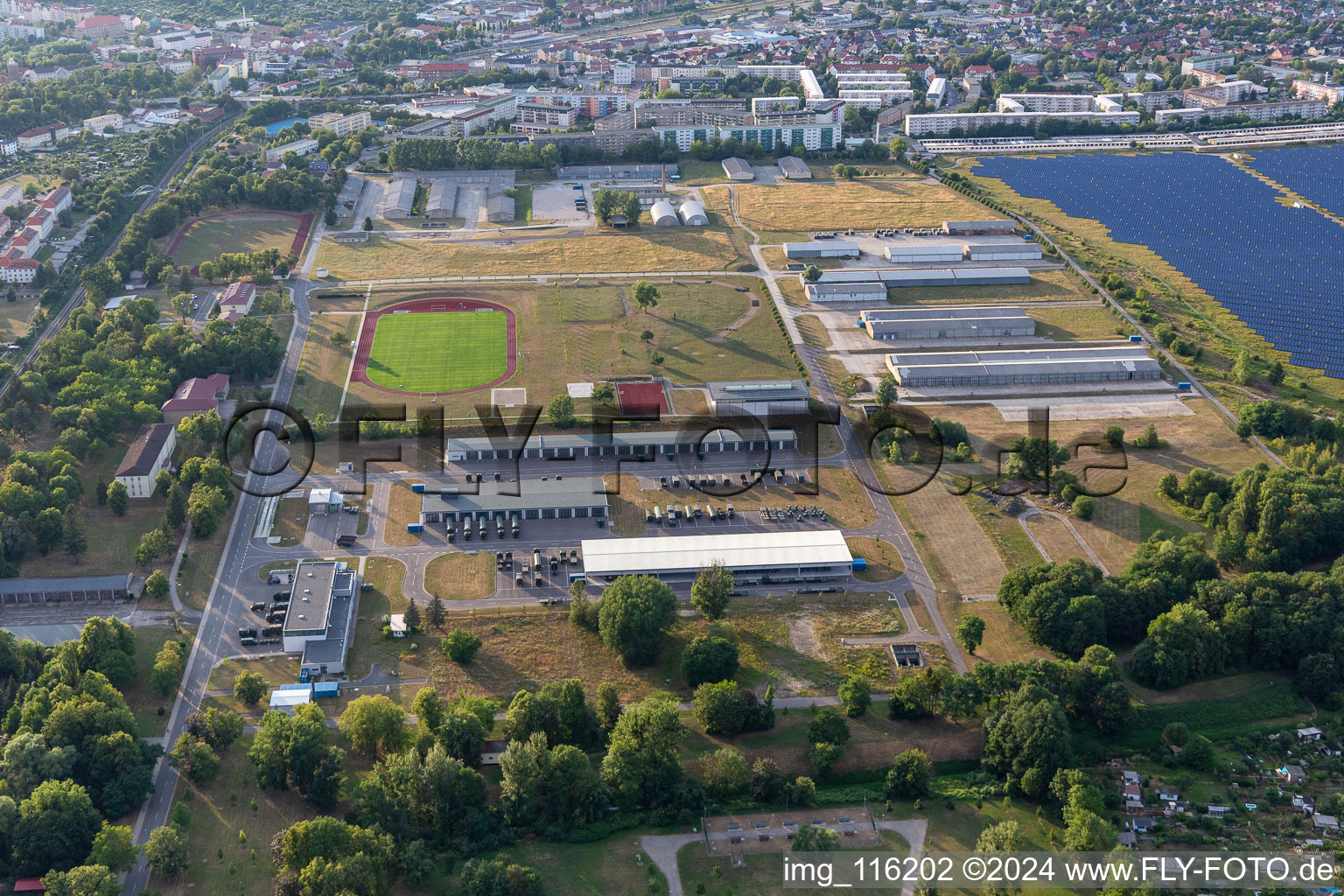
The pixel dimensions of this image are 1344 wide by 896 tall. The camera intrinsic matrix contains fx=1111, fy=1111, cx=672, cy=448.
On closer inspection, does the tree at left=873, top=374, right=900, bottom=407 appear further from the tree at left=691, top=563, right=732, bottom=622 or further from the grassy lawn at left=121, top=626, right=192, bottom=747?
the grassy lawn at left=121, top=626, right=192, bottom=747

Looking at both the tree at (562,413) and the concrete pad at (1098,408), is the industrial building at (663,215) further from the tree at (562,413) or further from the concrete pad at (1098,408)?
the concrete pad at (1098,408)

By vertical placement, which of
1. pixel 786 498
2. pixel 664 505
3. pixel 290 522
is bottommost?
pixel 786 498

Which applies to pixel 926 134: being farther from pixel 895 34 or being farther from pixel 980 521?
pixel 980 521

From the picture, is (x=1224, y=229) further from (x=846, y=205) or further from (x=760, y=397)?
(x=760, y=397)

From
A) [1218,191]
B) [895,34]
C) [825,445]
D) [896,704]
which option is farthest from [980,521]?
[895,34]

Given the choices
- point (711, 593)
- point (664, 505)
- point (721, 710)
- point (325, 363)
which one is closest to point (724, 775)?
point (721, 710)

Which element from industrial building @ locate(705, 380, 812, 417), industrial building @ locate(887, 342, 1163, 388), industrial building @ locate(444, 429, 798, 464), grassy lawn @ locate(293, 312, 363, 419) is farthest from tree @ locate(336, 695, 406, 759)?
industrial building @ locate(887, 342, 1163, 388)
